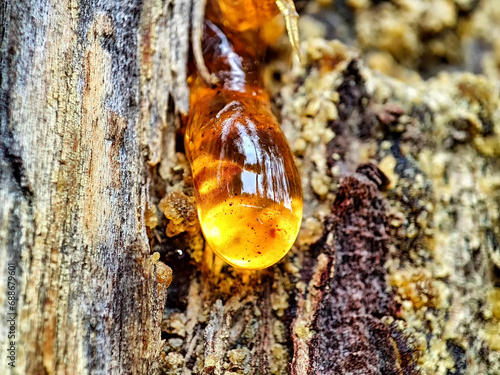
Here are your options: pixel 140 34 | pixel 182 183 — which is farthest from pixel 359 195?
pixel 140 34

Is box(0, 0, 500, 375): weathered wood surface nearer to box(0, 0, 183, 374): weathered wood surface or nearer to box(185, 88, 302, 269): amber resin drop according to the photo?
box(0, 0, 183, 374): weathered wood surface

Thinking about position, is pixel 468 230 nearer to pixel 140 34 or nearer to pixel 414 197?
pixel 414 197

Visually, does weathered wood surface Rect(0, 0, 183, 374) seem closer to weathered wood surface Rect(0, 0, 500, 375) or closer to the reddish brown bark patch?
weathered wood surface Rect(0, 0, 500, 375)

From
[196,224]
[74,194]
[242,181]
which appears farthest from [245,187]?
[74,194]

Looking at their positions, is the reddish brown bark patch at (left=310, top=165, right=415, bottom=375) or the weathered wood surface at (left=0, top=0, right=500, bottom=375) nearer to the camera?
the weathered wood surface at (left=0, top=0, right=500, bottom=375)

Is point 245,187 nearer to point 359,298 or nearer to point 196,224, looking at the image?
point 196,224

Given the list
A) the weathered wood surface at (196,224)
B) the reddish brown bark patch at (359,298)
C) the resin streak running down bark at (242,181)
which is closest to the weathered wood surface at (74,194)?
the weathered wood surface at (196,224)

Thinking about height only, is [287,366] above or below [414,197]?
below

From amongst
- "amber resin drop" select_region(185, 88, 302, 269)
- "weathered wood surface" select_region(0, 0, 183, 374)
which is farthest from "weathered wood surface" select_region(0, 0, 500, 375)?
"amber resin drop" select_region(185, 88, 302, 269)
